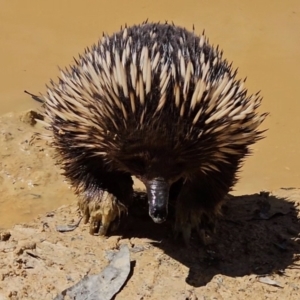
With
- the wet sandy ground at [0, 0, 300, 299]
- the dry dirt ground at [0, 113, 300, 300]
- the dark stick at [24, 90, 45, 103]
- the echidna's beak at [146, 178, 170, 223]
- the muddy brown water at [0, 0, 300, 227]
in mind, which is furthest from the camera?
the dark stick at [24, 90, 45, 103]

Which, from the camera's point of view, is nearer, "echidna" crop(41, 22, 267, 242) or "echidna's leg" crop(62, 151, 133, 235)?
"echidna" crop(41, 22, 267, 242)

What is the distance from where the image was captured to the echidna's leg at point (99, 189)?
4.15 m

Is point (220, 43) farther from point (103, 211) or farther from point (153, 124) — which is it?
point (153, 124)

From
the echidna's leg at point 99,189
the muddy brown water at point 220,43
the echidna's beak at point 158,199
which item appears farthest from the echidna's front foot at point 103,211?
the muddy brown water at point 220,43

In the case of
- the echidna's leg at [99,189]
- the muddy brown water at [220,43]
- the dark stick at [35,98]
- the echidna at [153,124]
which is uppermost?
the muddy brown water at [220,43]

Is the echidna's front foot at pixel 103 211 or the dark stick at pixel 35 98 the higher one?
the dark stick at pixel 35 98

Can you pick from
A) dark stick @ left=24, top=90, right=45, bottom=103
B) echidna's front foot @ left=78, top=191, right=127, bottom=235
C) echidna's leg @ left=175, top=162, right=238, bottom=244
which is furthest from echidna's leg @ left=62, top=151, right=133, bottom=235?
dark stick @ left=24, top=90, right=45, bottom=103

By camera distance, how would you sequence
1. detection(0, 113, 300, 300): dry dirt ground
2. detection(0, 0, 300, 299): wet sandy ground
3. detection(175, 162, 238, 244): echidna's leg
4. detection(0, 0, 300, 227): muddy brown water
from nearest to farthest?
detection(0, 113, 300, 300): dry dirt ground < detection(0, 0, 300, 299): wet sandy ground < detection(175, 162, 238, 244): echidna's leg < detection(0, 0, 300, 227): muddy brown water

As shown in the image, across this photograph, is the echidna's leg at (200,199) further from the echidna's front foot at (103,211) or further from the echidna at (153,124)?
the echidna's front foot at (103,211)

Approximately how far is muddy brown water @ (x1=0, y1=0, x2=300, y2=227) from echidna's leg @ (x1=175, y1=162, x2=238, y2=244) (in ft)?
5.35

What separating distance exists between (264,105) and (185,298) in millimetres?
3957

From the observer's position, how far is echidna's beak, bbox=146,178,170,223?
11.4 feet

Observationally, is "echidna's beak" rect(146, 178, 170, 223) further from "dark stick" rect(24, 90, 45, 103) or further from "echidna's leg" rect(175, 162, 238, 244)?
"dark stick" rect(24, 90, 45, 103)

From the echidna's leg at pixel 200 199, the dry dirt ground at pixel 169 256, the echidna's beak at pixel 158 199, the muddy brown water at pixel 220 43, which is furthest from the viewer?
the muddy brown water at pixel 220 43
